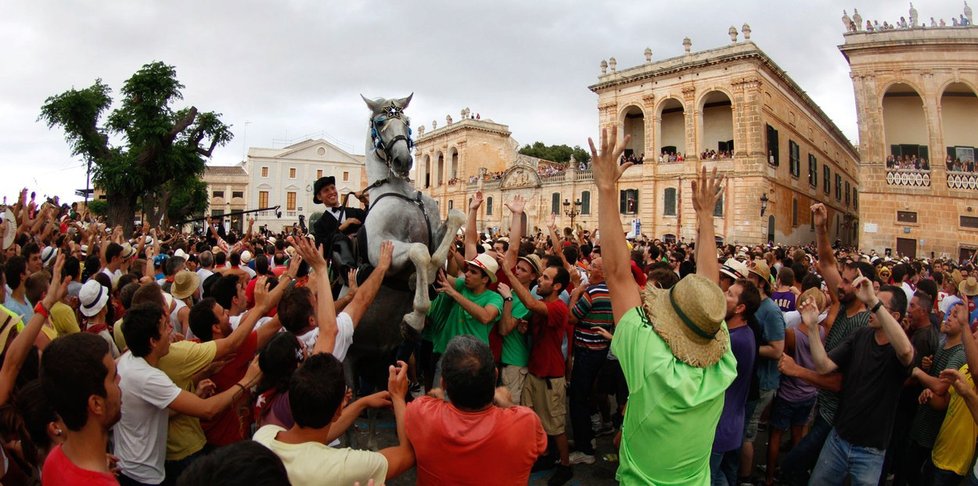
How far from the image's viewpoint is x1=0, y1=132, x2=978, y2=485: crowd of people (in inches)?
80.7

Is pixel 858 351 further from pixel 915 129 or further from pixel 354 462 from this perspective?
pixel 915 129

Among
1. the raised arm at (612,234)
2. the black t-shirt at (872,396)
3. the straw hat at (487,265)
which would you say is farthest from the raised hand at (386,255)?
the black t-shirt at (872,396)

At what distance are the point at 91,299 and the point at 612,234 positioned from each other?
146 inches

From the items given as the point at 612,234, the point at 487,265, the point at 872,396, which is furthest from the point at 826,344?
the point at 612,234

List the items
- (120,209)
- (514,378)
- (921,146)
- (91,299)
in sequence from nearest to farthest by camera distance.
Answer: (91,299) → (514,378) → (120,209) → (921,146)

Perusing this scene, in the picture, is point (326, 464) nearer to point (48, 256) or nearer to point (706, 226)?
point (706, 226)

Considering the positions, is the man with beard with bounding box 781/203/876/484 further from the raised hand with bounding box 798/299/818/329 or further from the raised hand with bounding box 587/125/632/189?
the raised hand with bounding box 587/125/632/189

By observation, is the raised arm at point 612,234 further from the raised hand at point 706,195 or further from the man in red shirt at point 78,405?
the man in red shirt at point 78,405

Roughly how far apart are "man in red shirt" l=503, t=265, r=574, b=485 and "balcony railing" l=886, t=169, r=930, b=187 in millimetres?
26703

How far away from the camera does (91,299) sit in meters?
3.76

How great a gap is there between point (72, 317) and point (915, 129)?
3308 centimetres

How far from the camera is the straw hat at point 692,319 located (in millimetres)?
2004

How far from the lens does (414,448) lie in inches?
87.7

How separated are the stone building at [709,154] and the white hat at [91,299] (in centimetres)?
2623
